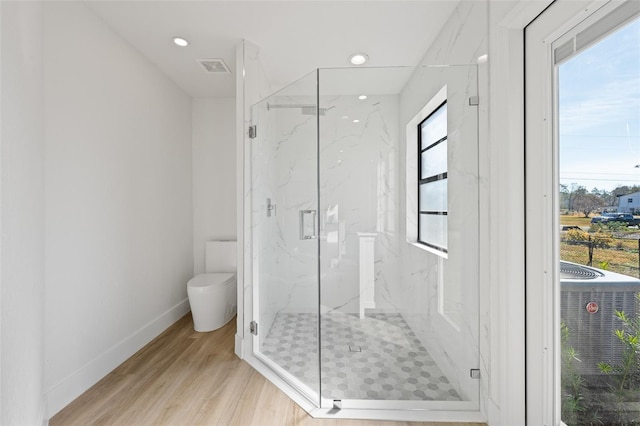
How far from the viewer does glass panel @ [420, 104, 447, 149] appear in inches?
69.2

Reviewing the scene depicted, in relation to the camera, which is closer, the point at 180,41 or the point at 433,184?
the point at 433,184

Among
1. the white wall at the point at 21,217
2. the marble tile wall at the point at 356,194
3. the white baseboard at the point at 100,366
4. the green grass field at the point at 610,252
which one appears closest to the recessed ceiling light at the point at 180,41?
the white wall at the point at 21,217

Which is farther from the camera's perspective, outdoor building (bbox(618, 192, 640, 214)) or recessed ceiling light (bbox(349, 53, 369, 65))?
recessed ceiling light (bbox(349, 53, 369, 65))

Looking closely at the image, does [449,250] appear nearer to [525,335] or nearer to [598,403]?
[525,335]

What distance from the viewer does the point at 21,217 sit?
45.5 inches

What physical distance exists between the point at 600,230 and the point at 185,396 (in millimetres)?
2213

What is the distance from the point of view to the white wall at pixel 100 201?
65.0 inches

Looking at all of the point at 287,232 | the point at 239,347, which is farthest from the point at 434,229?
the point at 239,347

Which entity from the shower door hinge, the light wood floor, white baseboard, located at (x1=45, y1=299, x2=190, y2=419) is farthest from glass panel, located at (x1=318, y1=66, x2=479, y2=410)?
white baseboard, located at (x1=45, y1=299, x2=190, y2=419)

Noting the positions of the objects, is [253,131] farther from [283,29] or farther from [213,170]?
[213,170]

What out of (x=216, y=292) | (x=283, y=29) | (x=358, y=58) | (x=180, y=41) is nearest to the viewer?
(x=283, y=29)

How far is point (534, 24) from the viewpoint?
1286mm

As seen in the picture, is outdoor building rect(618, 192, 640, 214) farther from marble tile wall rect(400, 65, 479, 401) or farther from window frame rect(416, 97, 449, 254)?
window frame rect(416, 97, 449, 254)

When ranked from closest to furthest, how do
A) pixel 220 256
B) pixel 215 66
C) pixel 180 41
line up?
pixel 180 41 → pixel 215 66 → pixel 220 256
